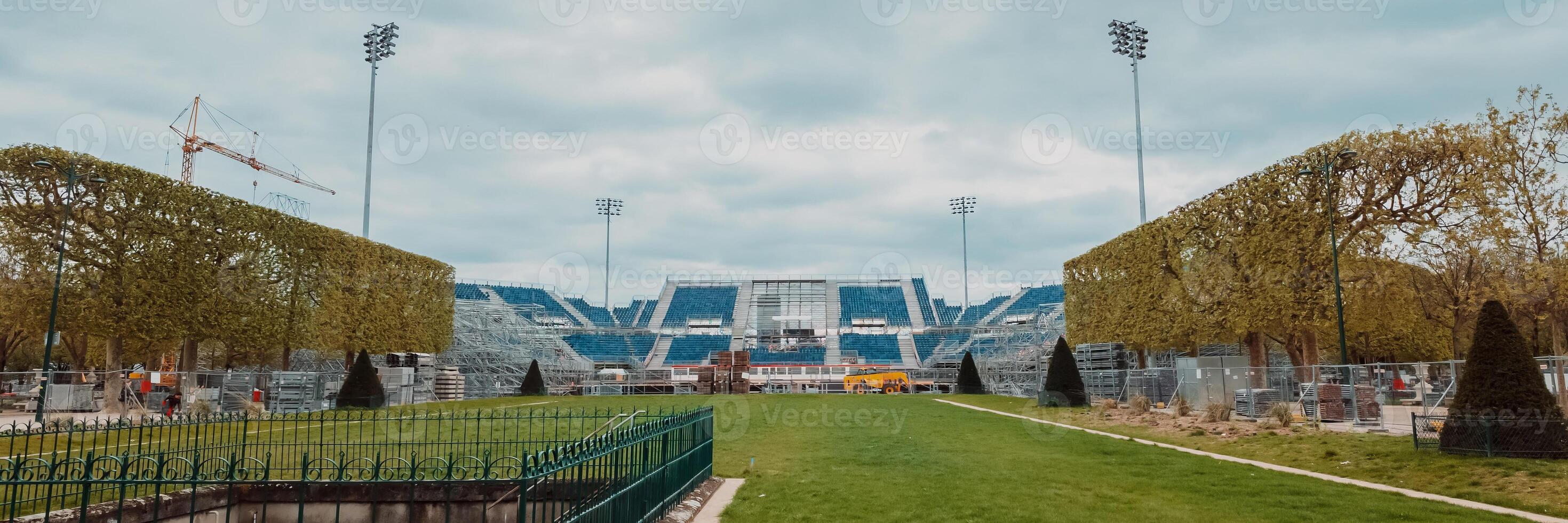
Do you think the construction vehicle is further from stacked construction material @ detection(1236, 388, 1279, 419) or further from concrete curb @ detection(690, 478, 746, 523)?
concrete curb @ detection(690, 478, 746, 523)

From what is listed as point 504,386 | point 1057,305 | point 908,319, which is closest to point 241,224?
point 504,386

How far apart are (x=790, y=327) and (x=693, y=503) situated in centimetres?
7096

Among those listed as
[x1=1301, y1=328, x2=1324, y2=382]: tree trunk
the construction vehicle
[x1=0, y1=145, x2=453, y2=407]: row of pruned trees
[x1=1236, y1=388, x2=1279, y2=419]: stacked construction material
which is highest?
[x1=0, y1=145, x2=453, y2=407]: row of pruned trees

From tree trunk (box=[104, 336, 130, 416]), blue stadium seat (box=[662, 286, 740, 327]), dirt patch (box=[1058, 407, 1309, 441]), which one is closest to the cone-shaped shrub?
dirt patch (box=[1058, 407, 1309, 441])

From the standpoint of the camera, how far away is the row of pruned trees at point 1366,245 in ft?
78.0

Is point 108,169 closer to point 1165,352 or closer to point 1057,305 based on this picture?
point 1165,352

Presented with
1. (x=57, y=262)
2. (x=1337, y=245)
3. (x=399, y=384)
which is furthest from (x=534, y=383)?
(x=1337, y=245)

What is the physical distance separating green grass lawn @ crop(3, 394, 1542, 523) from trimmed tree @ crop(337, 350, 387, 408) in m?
15.7

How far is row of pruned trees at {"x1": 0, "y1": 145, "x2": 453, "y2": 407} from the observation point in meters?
27.5

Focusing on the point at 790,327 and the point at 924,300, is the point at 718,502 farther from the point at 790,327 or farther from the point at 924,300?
the point at 924,300

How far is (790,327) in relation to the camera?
8175 cm

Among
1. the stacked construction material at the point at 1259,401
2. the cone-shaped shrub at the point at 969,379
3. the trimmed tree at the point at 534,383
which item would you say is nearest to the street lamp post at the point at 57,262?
the trimmed tree at the point at 534,383

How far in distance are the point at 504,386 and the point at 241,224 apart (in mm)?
24648

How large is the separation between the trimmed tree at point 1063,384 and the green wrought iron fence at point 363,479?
80.7 feet
